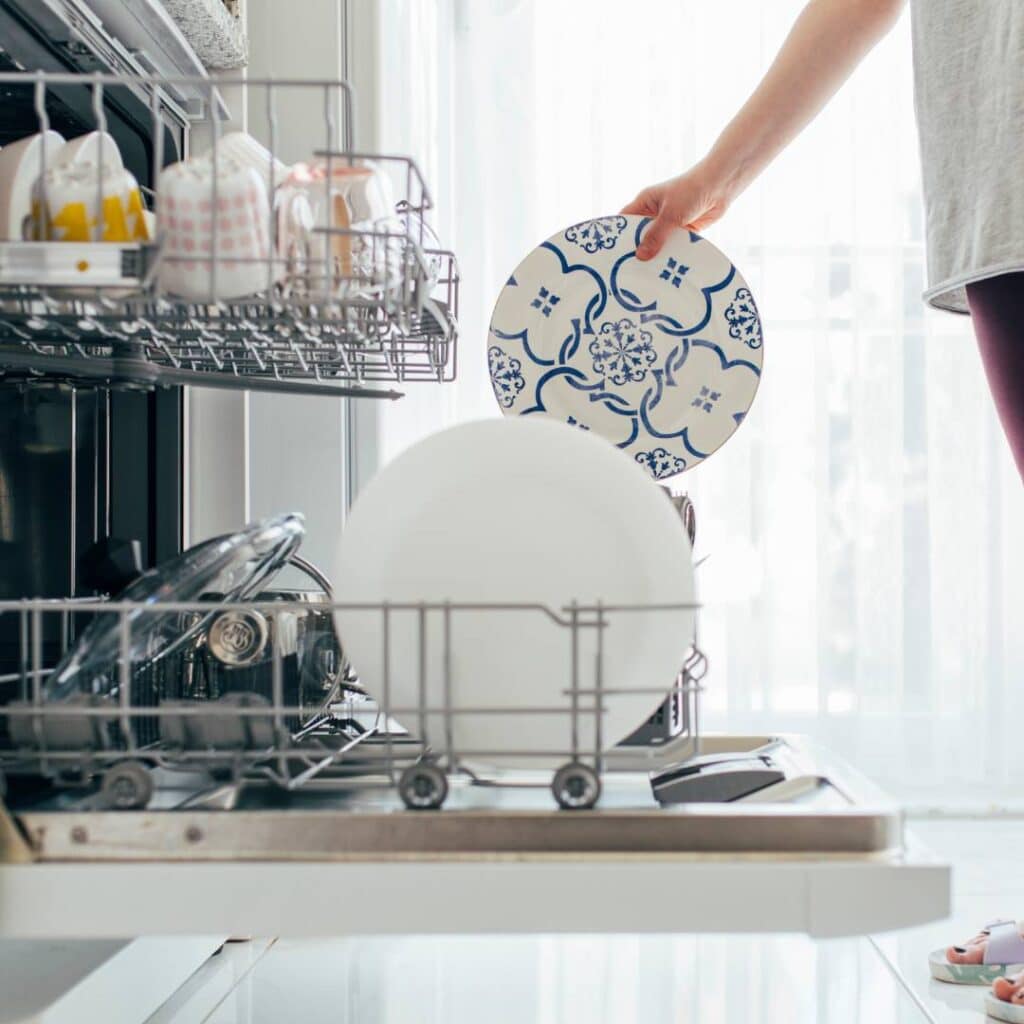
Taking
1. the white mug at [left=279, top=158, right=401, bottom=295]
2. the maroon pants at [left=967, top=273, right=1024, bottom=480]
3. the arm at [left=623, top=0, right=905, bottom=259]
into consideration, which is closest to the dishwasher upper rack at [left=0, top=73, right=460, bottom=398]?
the white mug at [left=279, top=158, right=401, bottom=295]

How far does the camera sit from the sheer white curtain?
229cm

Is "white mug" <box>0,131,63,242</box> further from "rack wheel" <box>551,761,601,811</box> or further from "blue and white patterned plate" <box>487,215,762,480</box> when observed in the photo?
"blue and white patterned plate" <box>487,215,762,480</box>

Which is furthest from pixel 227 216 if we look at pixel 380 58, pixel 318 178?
pixel 380 58

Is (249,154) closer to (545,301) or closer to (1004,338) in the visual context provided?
(545,301)

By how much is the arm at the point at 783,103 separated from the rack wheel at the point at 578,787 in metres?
0.68

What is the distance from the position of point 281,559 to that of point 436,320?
20 centimetres

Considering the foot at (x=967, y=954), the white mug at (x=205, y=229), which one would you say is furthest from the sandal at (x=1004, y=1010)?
the white mug at (x=205, y=229)

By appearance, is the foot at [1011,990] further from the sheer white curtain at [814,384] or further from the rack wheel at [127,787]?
the sheer white curtain at [814,384]

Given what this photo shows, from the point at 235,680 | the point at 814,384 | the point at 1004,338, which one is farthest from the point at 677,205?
the point at 814,384

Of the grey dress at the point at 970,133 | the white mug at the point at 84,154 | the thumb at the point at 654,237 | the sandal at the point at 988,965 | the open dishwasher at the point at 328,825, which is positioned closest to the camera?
the open dishwasher at the point at 328,825

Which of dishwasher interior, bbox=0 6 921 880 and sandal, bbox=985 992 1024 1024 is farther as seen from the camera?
sandal, bbox=985 992 1024 1024

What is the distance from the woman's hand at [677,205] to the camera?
109 cm

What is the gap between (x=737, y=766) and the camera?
765 mm

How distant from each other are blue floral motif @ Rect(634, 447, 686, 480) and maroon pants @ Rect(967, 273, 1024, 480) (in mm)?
279
